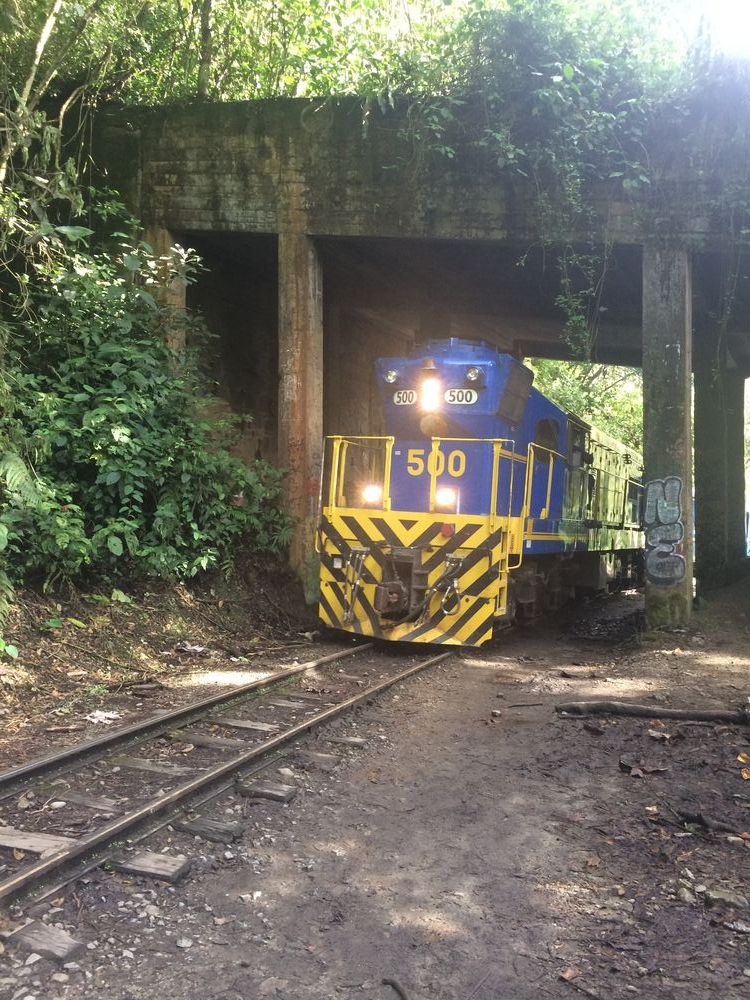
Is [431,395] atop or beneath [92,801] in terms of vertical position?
atop

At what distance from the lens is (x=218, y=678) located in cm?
746

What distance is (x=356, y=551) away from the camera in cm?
932

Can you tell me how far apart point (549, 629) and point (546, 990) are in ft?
31.6

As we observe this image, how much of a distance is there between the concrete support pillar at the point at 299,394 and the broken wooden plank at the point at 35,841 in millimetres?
7285

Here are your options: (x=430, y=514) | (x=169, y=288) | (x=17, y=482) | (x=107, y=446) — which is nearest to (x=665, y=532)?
(x=430, y=514)

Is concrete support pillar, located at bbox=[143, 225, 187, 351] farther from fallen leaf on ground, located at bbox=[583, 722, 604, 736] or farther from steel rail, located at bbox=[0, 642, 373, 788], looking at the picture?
fallen leaf on ground, located at bbox=[583, 722, 604, 736]

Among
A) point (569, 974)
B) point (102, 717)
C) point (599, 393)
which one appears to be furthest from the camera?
point (599, 393)

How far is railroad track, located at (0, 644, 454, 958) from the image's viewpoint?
3.59 metres

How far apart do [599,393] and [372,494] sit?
2038 centimetres

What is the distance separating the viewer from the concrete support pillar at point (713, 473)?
15586 mm

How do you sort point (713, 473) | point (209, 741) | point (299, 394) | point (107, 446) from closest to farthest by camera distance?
point (209, 741) < point (107, 446) < point (299, 394) < point (713, 473)

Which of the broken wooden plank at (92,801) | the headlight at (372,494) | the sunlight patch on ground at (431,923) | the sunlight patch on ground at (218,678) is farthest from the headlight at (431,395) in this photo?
the sunlight patch on ground at (431,923)

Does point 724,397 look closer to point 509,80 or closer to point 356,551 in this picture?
point 509,80

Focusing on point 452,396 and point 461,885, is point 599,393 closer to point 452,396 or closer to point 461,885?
point 452,396
